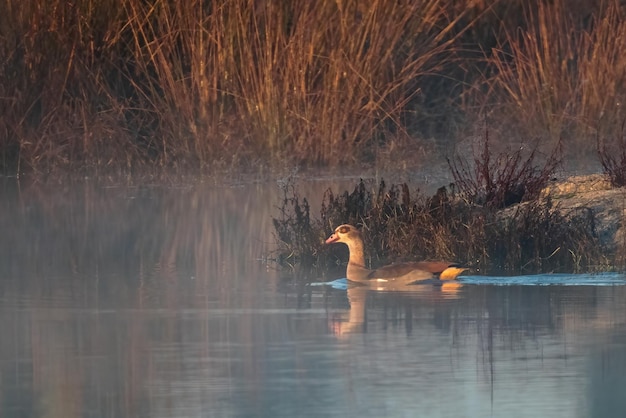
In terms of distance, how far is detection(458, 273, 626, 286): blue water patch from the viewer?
10969 mm

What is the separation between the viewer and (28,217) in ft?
53.0

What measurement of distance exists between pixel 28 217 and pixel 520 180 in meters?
4.54

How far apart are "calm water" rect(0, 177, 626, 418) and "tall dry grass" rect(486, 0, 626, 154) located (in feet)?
25.3

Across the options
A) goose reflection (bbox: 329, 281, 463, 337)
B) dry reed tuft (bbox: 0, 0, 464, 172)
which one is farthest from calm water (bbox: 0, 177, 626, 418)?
dry reed tuft (bbox: 0, 0, 464, 172)

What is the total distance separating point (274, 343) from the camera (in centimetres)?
854

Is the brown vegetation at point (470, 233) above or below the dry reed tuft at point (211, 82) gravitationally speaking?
below

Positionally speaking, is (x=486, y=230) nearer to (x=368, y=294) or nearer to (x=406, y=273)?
(x=406, y=273)

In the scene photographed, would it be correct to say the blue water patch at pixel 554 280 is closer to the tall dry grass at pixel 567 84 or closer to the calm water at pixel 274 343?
the calm water at pixel 274 343

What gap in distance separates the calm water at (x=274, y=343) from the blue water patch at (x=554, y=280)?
6 centimetres

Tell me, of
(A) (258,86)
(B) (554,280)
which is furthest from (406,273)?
(A) (258,86)

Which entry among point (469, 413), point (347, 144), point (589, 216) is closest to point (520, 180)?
point (589, 216)

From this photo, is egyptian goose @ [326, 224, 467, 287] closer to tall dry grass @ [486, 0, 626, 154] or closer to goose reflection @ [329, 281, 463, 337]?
goose reflection @ [329, 281, 463, 337]

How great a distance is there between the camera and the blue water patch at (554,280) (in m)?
11.0

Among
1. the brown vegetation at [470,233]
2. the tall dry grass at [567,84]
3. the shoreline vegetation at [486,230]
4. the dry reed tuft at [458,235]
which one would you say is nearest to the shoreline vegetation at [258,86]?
the tall dry grass at [567,84]
